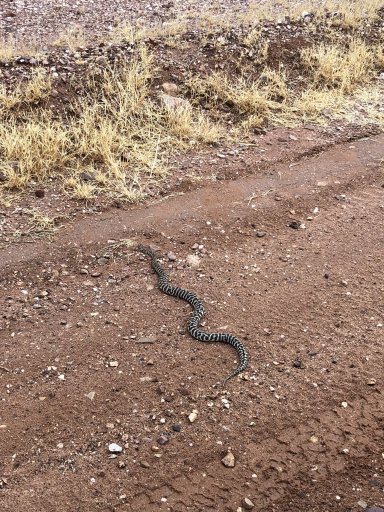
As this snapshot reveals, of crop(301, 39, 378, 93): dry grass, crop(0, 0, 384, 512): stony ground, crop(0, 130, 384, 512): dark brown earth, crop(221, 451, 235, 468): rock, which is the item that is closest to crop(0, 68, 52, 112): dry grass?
crop(0, 0, 384, 512): stony ground

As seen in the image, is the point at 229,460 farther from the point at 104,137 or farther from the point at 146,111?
the point at 146,111

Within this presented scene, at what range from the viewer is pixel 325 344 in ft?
16.8

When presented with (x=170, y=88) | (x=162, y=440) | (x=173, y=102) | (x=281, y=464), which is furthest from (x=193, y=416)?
(x=170, y=88)

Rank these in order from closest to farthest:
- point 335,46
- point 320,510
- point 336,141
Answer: point 320,510, point 336,141, point 335,46

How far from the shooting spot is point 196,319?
17.5 ft

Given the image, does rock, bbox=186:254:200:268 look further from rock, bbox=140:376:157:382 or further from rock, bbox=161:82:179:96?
rock, bbox=161:82:179:96

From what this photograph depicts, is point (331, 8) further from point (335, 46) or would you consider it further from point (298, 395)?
point (298, 395)

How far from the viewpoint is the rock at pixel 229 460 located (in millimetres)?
4082

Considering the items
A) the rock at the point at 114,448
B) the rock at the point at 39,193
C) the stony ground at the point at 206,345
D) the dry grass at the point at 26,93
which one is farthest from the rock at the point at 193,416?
the dry grass at the point at 26,93

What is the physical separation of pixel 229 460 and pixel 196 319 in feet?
4.90

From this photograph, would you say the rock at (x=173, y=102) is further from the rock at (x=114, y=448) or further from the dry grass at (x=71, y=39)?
the rock at (x=114, y=448)

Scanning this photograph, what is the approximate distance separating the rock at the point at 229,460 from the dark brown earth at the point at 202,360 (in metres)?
0.03

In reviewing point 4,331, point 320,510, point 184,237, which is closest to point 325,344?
point 320,510

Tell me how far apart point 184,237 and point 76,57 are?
444 centimetres
